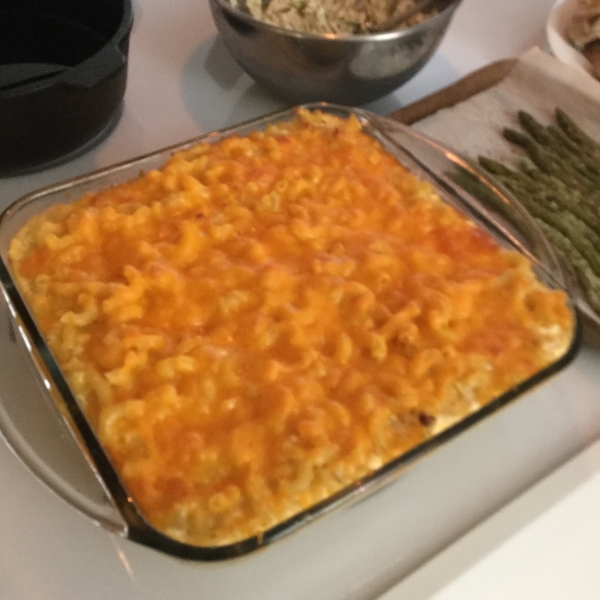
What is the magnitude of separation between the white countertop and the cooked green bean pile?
0.51 ft

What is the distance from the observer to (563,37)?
1232 millimetres

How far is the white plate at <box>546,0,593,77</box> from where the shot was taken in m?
1.18

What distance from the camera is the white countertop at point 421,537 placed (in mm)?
592

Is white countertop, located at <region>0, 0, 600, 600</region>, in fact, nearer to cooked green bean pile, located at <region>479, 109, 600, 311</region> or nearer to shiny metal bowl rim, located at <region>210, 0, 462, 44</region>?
cooked green bean pile, located at <region>479, 109, 600, 311</region>

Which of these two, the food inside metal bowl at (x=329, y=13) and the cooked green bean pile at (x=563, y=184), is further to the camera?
the food inside metal bowl at (x=329, y=13)

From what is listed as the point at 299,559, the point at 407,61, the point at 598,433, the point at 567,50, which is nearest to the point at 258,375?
the point at 299,559

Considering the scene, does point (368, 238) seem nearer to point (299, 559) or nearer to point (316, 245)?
point (316, 245)

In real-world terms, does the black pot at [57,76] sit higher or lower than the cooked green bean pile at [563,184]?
lower

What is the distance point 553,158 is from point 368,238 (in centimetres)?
45

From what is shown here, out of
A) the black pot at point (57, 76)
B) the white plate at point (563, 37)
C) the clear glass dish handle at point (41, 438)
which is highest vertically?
the white plate at point (563, 37)

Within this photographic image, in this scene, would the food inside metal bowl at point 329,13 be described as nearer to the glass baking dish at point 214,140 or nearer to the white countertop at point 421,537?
the glass baking dish at point 214,140

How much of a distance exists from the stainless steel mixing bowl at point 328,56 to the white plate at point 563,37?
0.30 meters

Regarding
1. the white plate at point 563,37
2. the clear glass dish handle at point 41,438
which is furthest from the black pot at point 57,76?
the white plate at point 563,37

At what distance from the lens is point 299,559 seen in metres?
0.61
